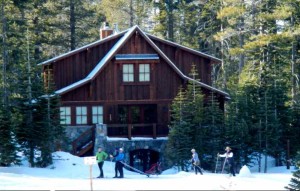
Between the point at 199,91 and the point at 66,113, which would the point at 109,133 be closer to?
the point at 66,113

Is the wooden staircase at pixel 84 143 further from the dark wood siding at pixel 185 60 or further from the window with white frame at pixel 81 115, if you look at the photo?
the dark wood siding at pixel 185 60

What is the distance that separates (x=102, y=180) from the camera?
3064cm

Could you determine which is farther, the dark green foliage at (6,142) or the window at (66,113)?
the window at (66,113)

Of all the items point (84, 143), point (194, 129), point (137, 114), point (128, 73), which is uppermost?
point (128, 73)

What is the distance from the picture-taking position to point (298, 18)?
161ft

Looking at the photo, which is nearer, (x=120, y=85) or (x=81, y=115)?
(x=81, y=115)

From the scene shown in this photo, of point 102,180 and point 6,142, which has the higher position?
point 6,142

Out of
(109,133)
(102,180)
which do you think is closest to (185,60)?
(109,133)

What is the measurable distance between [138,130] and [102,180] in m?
13.3

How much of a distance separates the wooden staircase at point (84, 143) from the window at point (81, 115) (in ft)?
4.65

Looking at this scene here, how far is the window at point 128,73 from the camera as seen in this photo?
4278 centimetres

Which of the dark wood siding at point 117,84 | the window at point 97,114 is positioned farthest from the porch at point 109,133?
the window at point 97,114

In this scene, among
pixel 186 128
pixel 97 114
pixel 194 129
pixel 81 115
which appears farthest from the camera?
pixel 97 114

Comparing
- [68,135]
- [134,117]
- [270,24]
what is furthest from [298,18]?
[68,135]
